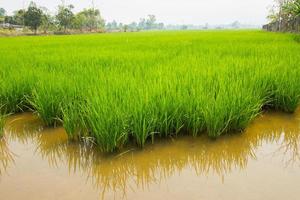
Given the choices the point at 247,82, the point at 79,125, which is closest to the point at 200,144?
the point at 79,125

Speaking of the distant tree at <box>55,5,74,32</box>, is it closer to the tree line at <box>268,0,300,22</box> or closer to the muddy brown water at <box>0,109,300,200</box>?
the tree line at <box>268,0,300,22</box>

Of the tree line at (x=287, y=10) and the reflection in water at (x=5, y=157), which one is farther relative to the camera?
the tree line at (x=287, y=10)

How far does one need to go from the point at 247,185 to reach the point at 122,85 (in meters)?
1.50

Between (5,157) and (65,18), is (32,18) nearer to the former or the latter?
(65,18)

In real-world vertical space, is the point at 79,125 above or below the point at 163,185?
above

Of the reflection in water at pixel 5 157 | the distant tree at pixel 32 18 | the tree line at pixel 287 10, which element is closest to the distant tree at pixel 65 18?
the distant tree at pixel 32 18

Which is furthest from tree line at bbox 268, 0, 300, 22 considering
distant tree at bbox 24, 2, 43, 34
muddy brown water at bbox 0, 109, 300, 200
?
distant tree at bbox 24, 2, 43, 34

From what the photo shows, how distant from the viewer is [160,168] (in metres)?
2.01

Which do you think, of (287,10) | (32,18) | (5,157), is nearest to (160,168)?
(5,157)

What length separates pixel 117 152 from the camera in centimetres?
223

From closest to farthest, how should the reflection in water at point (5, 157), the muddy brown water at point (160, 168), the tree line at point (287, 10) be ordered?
the muddy brown water at point (160, 168), the reflection in water at point (5, 157), the tree line at point (287, 10)

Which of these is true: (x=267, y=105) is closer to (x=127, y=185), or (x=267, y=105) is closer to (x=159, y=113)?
(x=159, y=113)

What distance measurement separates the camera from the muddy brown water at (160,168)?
67.5 inches

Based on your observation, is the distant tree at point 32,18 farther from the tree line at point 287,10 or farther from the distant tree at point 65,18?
the tree line at point 287,10
